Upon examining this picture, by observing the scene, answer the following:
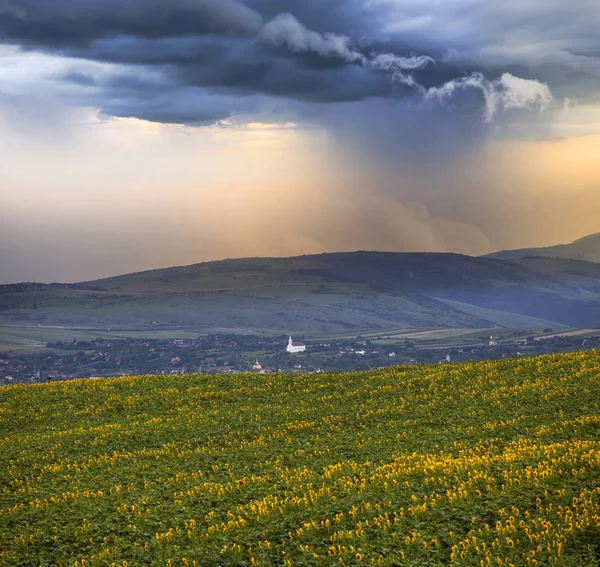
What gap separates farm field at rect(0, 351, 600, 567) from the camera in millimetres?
17375

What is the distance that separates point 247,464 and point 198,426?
630 centimetres

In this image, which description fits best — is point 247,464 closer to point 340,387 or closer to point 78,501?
point 78,501

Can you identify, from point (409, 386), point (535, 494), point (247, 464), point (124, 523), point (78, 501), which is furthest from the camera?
point (409, 386)

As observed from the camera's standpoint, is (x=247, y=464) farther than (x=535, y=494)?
Yes

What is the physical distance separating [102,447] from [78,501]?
22.6 feet

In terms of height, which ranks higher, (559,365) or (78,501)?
(559,365)

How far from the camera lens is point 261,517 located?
19516 millimetres

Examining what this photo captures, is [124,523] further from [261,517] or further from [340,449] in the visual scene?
[340,449]

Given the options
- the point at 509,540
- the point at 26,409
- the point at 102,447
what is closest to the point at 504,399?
the point at 509,540

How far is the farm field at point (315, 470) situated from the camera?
17.4 meters

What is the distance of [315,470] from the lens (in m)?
24.0

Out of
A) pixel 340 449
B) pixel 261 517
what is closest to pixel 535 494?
pixel 261 517

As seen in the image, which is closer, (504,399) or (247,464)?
(247,464)

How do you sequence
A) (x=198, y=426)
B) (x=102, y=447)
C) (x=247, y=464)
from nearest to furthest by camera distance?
(x=247, y=464) < (x=102, y=447) < (x=198, y=426)
